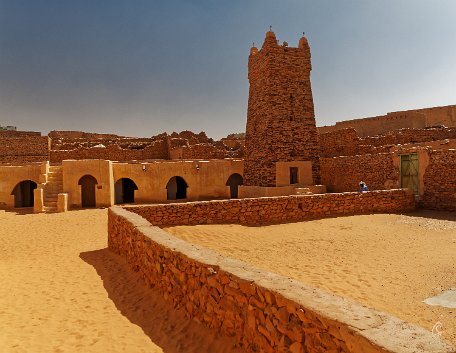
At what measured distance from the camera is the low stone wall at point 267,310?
104 inches

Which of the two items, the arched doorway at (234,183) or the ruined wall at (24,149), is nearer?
the arched doorway at (234,183)

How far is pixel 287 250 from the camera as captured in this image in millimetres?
10125

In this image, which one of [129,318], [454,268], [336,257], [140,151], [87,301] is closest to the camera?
[129,318]

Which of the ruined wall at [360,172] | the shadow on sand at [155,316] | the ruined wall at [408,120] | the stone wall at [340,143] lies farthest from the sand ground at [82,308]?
the ruined wall at [408,120]

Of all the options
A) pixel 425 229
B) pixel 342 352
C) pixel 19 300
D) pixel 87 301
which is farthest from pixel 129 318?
pixel 425 229

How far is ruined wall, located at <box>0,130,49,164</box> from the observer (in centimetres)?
2697

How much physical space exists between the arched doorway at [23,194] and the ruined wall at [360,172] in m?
18.3

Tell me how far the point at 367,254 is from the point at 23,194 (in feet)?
69.4

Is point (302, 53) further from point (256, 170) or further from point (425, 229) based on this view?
point (425, 229)

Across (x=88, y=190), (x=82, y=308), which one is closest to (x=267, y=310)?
(x=82, y=308)

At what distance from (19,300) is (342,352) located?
254 inches

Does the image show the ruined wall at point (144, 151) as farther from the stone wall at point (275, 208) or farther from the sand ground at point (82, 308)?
the sand ground at point (82, 308)

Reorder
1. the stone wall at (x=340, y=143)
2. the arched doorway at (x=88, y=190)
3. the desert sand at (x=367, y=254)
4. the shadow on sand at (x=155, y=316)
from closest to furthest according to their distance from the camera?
the shadow on sand at (x=155, y=316) → the desert sand at (x=367, y=254) → the arched doorway at (x=88, y=190) → the stone wall at (x=340, y=143)

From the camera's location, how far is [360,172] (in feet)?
64.1
